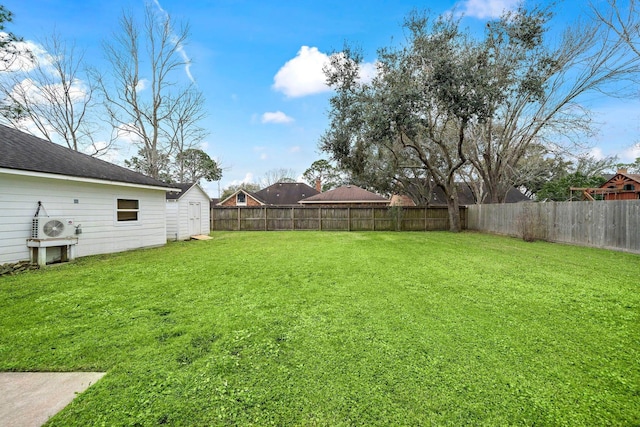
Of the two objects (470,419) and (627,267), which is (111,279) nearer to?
(470,419)

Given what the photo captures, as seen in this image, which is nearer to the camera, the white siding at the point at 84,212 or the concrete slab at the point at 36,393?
the concrete slab at the point at 36,393

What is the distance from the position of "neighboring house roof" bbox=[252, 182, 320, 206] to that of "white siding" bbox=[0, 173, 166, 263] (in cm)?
1709

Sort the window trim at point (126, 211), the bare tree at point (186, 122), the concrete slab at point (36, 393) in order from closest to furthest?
the concrete slab at point (36, 393) → the window trim at point (126, 211) → the bare tree at point (186, 122)

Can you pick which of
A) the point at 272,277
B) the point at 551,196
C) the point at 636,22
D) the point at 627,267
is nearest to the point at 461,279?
the point at 272,277

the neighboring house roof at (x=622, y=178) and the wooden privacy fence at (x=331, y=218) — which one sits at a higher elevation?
the neighboring house roof at (x=622, y=178)

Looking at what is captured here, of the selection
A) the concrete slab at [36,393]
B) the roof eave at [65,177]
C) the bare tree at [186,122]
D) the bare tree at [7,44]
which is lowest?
the concrete slab at [36,393]

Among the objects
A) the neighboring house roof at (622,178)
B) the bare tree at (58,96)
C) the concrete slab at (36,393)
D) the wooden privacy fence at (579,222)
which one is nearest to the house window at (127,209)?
the concrete slab at (36,393)

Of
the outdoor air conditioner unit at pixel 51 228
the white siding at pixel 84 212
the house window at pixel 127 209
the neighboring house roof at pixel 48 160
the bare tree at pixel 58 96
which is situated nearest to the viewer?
the white siding at pixel 84 212

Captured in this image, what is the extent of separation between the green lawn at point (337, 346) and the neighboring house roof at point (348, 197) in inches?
692

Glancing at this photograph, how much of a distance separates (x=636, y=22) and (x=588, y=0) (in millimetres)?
1893

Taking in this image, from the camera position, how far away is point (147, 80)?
16.2 meters

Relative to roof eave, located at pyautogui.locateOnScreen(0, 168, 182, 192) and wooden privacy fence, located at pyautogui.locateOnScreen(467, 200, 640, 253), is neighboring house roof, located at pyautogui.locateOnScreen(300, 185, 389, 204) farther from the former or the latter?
roof eave, located at pyautogui.locateOnScreen(0, 168, 182, 192)

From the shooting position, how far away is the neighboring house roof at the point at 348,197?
22.7 metres

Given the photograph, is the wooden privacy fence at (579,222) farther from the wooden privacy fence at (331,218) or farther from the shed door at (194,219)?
the shed door at (194,219)
